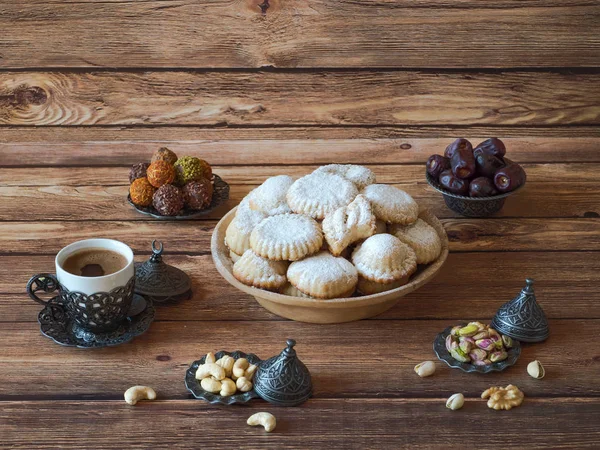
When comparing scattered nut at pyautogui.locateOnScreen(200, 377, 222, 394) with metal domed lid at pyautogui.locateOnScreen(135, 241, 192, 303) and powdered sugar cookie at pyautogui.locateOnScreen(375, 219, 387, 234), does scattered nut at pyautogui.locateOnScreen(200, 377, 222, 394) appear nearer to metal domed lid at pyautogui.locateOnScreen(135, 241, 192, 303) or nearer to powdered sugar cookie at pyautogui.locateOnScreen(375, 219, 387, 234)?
metal domed lid at pyautogui.locateOnScreen(135, 241, 192, 303)

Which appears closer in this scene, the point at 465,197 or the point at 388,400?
the point at 388,400

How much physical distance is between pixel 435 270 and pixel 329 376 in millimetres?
250

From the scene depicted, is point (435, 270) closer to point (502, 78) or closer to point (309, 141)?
point (309, 141)

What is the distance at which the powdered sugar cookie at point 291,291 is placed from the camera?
4.26 ft

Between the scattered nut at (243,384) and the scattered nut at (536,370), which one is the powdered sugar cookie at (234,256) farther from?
the scattered nut at (536,370)

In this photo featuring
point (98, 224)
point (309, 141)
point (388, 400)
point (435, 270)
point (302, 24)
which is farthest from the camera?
point (302, 24)

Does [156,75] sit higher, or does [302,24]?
[302,24]

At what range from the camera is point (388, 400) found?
3.90 feet

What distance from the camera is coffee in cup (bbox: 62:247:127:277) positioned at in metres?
1.28

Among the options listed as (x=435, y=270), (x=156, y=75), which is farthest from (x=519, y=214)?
(x=156, y=75)

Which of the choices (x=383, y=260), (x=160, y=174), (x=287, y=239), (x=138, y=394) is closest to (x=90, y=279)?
(x=138, y=394)

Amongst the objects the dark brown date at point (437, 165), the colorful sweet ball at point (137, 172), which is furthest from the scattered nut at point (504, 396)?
the colorful sweet ball at point (137, 172)

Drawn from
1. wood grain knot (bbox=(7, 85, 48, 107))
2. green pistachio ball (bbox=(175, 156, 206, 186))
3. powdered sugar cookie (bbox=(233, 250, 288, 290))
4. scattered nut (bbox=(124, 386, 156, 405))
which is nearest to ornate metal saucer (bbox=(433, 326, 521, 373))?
powdered sugar cookie (bbox=(233, 250, 288, 290))

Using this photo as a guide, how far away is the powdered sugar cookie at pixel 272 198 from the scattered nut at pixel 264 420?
39 centimetres
